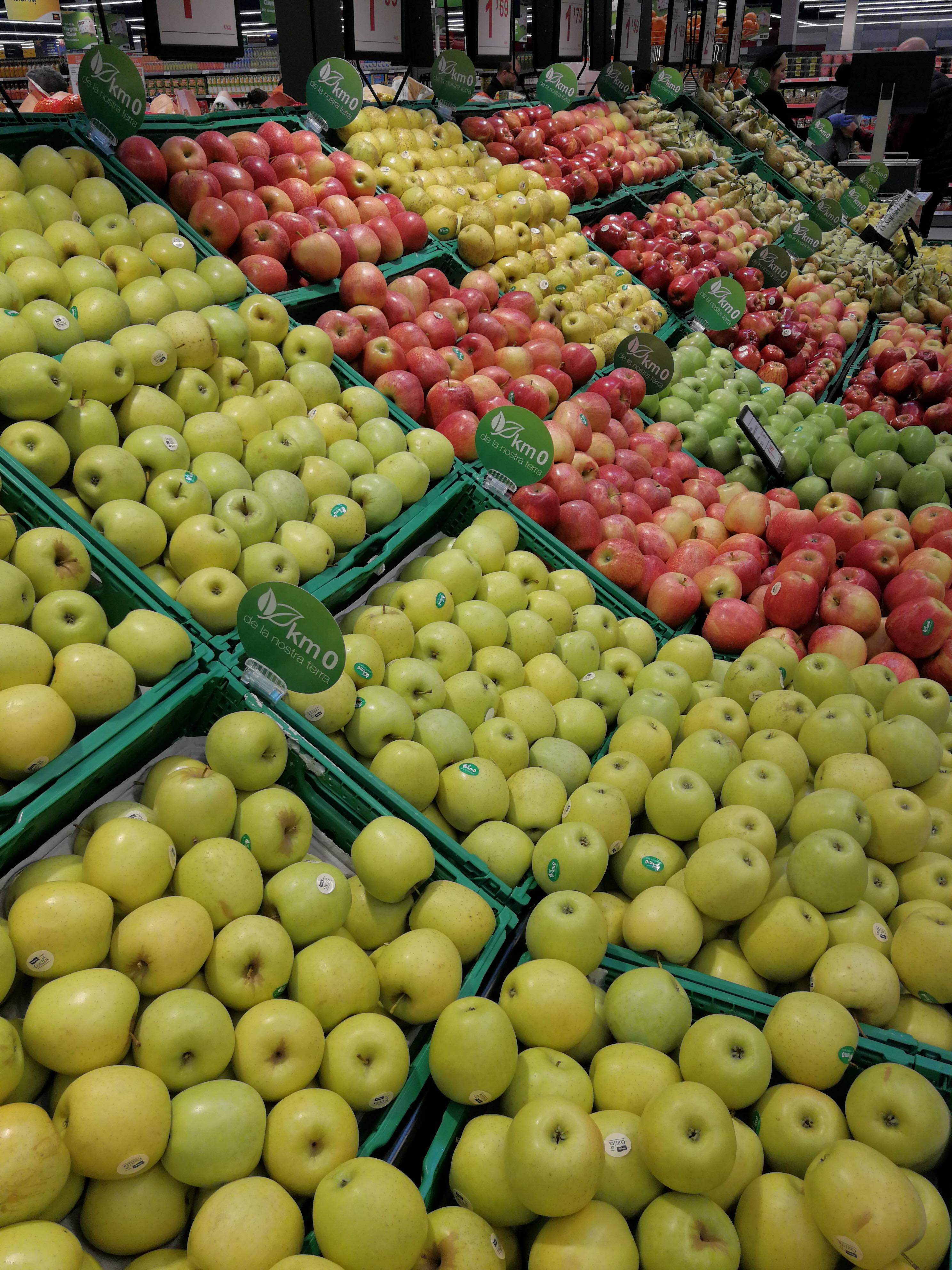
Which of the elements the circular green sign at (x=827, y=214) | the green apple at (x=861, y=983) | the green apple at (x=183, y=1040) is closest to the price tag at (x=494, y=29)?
the circular green sign at (x=827, y=214)

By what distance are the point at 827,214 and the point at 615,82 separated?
226cm

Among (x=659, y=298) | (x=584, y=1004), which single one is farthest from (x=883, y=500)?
(x=584, y=1004)

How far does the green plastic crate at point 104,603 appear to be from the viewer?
166 cm

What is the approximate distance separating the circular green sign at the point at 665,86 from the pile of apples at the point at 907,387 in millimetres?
3135

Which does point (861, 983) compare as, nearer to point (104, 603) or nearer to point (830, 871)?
point (830, 871)

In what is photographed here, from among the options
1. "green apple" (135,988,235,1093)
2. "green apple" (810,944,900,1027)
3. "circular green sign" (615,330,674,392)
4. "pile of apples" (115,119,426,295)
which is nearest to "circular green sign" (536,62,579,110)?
"pile of apples" (115,119,426,295)

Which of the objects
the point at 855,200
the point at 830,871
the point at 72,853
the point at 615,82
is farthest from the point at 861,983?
the point at 855,200

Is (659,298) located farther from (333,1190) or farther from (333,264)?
(333,1190)

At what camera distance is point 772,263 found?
5922 mm

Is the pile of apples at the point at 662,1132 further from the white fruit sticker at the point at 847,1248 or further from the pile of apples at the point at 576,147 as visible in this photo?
the pile of apples at the point at 576,147

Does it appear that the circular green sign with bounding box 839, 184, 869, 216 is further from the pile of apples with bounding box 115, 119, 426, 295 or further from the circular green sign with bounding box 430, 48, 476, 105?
the pile of apples with bounding box 115, 119, 426, 295

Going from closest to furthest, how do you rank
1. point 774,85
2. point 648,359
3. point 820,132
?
point 648,359, point 820,132, point 774,85

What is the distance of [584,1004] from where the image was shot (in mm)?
1676

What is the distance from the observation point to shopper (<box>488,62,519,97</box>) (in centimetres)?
676
